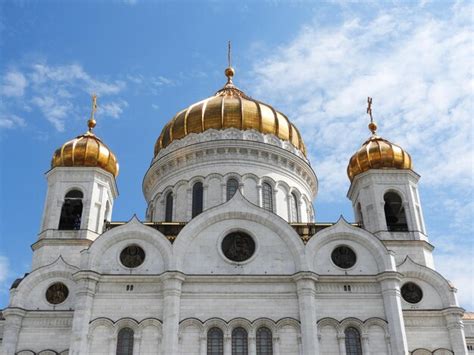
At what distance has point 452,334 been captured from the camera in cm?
2122

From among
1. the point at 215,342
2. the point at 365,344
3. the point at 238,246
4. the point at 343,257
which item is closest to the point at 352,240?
the point at 343,257

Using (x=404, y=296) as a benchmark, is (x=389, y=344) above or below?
below

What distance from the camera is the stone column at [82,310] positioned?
1914 centimetres

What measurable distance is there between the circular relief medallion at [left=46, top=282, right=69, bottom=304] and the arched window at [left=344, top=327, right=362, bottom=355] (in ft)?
35.8

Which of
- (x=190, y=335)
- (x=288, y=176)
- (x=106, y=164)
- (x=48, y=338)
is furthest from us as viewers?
(x=288, y=176)

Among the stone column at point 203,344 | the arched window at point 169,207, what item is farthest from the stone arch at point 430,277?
the arched window at point 169,207

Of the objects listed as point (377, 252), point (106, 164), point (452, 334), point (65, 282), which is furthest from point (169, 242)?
point (452, 334)

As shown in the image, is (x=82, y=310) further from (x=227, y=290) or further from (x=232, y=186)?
(x=232, y=186)

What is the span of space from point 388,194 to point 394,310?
23.3 ft

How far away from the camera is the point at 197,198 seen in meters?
27.1

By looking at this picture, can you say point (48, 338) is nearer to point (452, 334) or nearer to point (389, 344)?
point (389, 344)

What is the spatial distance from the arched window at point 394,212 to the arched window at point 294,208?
4296 mm

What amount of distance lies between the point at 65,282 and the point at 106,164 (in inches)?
237

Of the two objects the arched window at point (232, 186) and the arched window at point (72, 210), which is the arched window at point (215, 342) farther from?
the arched window at point (232, 186)
